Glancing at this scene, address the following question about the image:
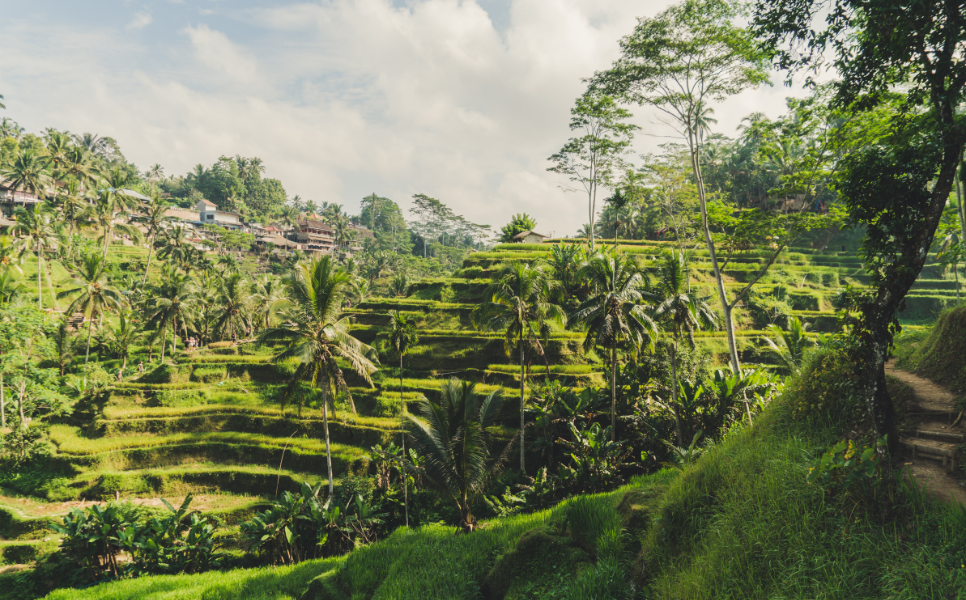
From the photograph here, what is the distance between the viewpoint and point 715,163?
5188 centimetres

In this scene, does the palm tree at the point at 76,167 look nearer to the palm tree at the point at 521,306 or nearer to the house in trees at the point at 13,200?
the house in trees at the point at 13,200

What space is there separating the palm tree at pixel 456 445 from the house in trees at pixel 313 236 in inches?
2982

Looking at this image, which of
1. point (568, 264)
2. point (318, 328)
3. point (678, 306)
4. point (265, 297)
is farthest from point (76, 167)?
point (678, 306)

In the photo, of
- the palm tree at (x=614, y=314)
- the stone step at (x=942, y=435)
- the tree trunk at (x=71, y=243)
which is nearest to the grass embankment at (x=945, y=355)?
the stone step at (x=942, y=435)

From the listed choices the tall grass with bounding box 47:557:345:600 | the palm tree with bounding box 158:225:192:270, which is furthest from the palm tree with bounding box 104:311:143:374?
the tall grass with bounding box 47:557:345:600

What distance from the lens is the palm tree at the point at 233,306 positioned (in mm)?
38375

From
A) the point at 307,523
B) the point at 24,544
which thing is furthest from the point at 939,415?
the point at 24,544

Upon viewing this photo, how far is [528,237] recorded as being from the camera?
47500 millimetres

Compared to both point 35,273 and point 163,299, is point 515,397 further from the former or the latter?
point 35,273

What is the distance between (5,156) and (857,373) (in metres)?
86.2

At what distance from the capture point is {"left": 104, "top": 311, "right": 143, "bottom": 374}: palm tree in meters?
37.4

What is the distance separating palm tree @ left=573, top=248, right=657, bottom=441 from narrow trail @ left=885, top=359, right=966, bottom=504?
10.7 meters

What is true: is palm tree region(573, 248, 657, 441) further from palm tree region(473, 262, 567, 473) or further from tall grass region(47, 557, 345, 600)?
tall grass region(47, 557, 345, 600)

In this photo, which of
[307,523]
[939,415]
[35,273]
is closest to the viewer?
[939,415]
